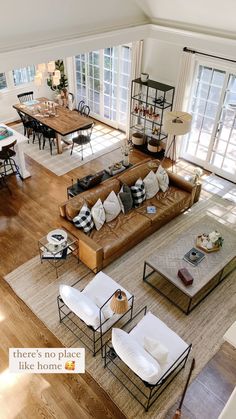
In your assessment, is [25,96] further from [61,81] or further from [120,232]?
[120,232]

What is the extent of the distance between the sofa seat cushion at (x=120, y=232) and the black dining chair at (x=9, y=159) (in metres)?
2.58

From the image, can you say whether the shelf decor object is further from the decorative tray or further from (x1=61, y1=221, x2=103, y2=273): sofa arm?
(x1=61, y1=221, x2=103, y2=273): sofa arm

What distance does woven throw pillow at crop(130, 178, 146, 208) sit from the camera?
18.9 feet

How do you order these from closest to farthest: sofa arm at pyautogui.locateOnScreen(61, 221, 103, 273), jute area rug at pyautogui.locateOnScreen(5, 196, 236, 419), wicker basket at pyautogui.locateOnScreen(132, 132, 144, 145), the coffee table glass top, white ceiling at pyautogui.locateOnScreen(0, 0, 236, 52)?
1. jute area rug at pyautogui.locateOnScreen(5, 196, 236, 419)
2. the coffee table glass top
3. white ceiling at pyautogui.locateOnScreen(0, 0, 236, 52)
4. sofa arm at pyautogui.locateOnScreen(61, 221, 103, 273)
5. wicker basket at pyautogui.locateOnScreen(132, 132, 144, 145)

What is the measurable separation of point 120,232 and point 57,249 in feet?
3.25

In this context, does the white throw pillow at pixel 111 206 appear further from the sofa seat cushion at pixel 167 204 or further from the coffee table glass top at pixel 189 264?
the coffee table glass top at pixel 189 264

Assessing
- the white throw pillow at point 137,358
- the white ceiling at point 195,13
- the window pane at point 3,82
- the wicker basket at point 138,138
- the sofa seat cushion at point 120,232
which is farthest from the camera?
the window pane at point 3,82

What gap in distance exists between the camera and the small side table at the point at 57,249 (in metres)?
5.02

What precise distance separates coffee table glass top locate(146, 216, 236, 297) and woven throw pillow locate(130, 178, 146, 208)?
997 millimetres

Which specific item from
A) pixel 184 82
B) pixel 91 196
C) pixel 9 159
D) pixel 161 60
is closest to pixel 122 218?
pixel 91 196

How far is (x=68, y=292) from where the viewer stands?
3.87 meters

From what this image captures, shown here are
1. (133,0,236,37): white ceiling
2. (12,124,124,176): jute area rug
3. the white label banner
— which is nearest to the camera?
the white label banner

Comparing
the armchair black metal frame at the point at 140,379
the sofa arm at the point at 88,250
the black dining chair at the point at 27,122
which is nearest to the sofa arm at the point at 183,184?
the sofa arm at the point at 88,250

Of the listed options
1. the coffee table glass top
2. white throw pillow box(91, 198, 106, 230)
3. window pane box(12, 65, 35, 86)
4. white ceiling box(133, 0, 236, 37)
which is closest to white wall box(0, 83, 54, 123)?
window pane box(12, 65, 35, 86)
